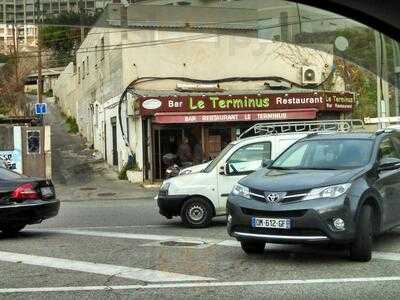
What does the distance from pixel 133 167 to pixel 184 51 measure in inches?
181

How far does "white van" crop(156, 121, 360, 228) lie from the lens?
1188 centimetres

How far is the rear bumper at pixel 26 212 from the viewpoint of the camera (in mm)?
11016

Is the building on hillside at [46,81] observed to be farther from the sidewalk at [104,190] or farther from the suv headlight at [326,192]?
the suv headlight at [326,192]

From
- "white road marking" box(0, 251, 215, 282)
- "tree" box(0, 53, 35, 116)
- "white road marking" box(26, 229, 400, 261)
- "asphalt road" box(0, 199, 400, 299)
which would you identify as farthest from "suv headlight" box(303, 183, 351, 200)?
"tree" box(0, 53, 35, 116)

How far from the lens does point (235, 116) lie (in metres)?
23.1

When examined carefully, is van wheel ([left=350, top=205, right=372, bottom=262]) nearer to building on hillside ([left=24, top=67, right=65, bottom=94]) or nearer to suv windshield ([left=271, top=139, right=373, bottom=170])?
suv windshield ([left=271, top=139, right=373, bottom=170])

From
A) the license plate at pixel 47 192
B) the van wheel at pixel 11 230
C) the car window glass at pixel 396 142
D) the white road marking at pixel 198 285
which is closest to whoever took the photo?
the white road marking at pixel 198 285

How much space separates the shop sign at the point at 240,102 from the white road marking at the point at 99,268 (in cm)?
1331

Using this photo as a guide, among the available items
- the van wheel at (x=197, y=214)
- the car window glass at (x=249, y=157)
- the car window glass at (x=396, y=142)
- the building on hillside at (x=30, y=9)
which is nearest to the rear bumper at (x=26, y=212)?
the van wheel at (x=197, y=214)

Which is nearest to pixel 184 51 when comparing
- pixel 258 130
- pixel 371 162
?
pixel 258 130

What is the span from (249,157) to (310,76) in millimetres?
13722

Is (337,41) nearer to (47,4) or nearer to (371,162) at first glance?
(47,4)

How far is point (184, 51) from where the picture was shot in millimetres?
24047

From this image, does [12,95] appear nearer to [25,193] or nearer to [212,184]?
[25,193]
